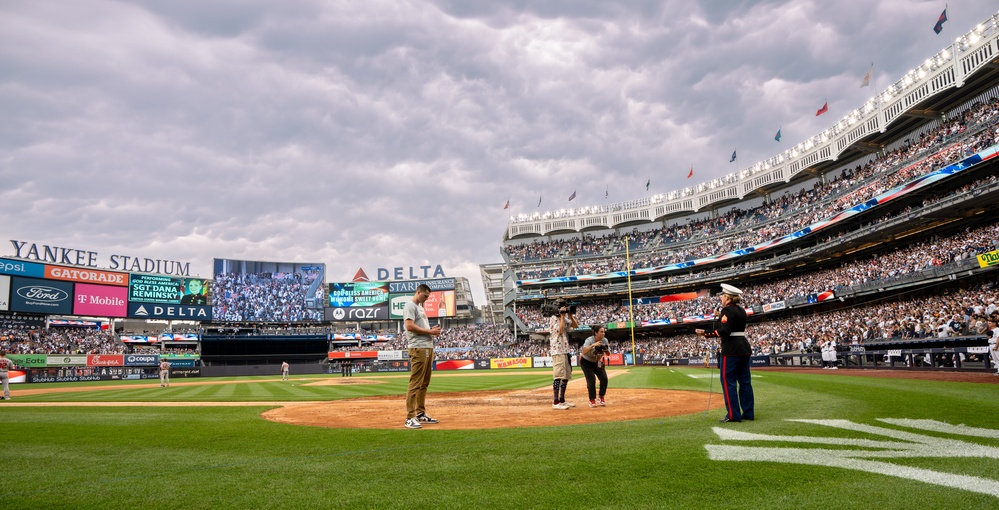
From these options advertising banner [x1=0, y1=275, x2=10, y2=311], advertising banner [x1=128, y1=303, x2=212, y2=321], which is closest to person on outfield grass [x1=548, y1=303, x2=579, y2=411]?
advertising banner [x1=0, y1=275, x2=10, y2=311]

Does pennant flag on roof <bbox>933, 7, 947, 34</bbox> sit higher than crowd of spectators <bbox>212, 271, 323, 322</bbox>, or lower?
higher

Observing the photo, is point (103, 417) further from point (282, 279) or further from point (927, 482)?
point (282, 279)

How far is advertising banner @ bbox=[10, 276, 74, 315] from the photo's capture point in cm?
5441

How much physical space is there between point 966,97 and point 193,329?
265 feet

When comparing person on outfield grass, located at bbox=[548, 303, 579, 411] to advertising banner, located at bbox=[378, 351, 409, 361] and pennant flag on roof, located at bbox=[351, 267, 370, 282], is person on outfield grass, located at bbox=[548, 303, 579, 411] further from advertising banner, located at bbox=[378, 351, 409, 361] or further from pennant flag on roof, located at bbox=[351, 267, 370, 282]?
pennant flag on roof, located at bbox=[351, 267, 370, 282]

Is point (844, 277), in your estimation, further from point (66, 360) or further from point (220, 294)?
point (220, 294)

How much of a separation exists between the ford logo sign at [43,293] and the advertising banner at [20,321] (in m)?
2.64

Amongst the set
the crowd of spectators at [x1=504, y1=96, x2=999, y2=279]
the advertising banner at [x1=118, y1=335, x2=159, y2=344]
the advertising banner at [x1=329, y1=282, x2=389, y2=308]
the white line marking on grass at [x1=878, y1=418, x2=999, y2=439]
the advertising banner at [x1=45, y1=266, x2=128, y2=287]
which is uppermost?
the crowd of spectators at [x1=504, y1=96, x2=999, y2=279]

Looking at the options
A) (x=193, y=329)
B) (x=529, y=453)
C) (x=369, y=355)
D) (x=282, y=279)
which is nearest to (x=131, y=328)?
(x=193, y=329)

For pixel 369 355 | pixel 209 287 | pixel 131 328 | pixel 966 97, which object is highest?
pixel 966 97

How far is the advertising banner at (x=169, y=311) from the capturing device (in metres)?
63.0

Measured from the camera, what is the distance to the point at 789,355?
110 ft

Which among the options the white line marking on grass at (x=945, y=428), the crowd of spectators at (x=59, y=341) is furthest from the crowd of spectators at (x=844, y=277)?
the crowd of spectators at (x=59, y=341)

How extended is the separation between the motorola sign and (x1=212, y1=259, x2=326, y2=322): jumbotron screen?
167 cm
